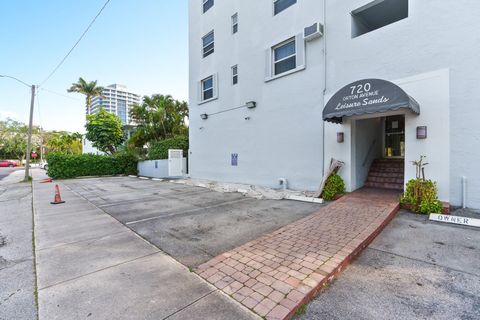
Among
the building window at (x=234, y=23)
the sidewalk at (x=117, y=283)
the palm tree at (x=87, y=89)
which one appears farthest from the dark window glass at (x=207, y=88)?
the palm tree at (x=87, y=89)

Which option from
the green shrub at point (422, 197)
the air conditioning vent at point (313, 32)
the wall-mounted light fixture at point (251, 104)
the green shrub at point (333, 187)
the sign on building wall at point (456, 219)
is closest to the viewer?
the sign on building wall at point (456, 219)

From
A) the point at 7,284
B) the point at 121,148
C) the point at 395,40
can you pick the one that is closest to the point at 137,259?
the point at 7,284

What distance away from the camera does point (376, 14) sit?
7.89 meters

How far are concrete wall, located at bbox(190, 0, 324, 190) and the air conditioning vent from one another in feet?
0.78

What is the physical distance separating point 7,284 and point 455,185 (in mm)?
8886

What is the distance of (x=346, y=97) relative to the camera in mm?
6414

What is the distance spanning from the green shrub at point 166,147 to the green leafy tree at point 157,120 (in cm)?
443

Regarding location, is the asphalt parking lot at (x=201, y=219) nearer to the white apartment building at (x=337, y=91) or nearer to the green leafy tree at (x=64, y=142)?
the white apartment building at (x=337, y=91)

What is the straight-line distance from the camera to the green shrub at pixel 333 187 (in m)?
7.16

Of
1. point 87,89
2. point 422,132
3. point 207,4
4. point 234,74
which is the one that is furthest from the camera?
point 87,89

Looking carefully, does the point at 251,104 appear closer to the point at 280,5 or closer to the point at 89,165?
the point at 280,5

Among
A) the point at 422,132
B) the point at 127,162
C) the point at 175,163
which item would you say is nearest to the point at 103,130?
the point at 127,162

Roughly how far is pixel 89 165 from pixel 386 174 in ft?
71.9

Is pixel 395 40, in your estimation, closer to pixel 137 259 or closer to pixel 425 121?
pixel 425 121
